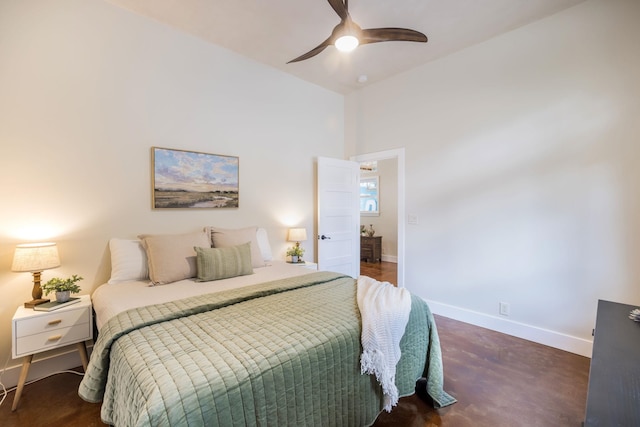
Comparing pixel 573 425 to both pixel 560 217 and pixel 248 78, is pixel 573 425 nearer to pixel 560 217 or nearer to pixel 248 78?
pixel 560 217

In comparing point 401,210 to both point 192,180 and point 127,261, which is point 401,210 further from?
point 127,261

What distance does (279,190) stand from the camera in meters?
3.77

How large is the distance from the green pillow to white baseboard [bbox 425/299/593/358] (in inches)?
93.7

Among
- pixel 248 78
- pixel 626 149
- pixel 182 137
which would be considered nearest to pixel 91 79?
pixel 182 137

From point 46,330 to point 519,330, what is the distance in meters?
3.96

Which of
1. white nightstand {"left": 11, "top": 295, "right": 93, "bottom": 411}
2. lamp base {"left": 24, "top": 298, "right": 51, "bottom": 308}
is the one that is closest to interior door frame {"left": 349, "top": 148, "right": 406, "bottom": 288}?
white nightstand {"left": 11, "top": 295, "right": 93, "bottom": 411}

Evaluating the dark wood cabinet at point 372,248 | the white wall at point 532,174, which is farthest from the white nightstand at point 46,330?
the dark wood cabinet at point 372,248

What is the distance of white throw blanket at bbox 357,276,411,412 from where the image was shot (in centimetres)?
150

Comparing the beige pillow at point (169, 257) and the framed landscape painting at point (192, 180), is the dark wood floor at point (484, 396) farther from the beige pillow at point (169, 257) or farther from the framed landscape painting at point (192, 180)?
the framed landscape painting at point (192, 180)

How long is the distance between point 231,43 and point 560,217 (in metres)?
3.72

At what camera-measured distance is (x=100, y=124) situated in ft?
8.14

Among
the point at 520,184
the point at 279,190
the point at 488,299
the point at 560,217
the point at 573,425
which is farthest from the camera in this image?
the point at 279,190

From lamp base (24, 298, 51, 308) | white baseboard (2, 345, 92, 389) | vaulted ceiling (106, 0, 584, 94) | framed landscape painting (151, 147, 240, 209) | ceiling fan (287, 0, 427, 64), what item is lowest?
white baseboard (2, 345, 92, 389)

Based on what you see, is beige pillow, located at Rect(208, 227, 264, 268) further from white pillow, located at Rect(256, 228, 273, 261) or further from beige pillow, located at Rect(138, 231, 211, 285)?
beige pillow, located at Rect(138, 231, 211, 285)
